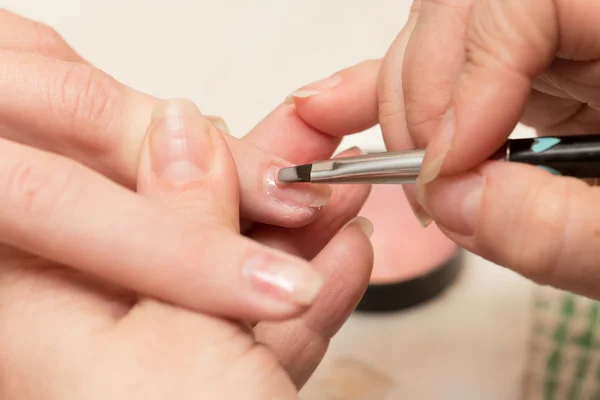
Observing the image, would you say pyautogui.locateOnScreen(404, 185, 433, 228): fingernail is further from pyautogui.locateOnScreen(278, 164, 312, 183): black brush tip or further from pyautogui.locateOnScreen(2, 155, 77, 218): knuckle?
pyautogui.locateOnScreen(2, 155, 77, 218): knuckle

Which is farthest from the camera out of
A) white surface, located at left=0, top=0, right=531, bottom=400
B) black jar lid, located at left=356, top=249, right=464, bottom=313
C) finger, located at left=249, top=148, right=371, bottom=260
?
white surface, located at left=0, top=0, right=531, bottom=400

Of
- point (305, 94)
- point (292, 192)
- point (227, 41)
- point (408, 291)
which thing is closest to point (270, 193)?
point (292, 192)

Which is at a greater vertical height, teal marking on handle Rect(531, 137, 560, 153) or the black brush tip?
teal marking on handle Rect(531, 137, 560, 153)

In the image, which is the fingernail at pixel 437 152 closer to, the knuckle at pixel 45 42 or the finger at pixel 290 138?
the finger at pixel 290 138

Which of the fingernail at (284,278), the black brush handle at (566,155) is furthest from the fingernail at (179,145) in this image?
the black brush handle at (566,155)

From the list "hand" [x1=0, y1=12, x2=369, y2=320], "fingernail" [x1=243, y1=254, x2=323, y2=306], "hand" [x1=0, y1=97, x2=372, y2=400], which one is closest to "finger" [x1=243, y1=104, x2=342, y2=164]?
"hand" [x1=0, y1=12, x2=369, y2=320]

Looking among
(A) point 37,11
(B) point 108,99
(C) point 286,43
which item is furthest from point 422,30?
(A) point 37,11

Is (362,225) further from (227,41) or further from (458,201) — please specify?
(227,41)

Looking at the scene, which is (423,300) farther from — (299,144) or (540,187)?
(540,187)
